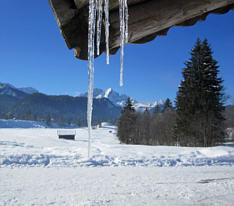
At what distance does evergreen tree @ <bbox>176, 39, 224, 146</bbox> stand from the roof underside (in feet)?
67.4

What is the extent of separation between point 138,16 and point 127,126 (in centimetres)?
3274

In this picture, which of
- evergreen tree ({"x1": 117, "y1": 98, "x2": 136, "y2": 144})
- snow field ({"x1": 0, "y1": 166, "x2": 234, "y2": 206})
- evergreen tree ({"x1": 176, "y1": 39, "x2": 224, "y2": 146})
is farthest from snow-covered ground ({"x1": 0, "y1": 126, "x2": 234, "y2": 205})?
evergreen tree ({"x1": 117, "y1": 98, "x2": 136, "y2": 144})

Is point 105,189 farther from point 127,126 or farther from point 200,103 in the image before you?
point 127,126

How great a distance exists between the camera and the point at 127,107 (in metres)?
34.5

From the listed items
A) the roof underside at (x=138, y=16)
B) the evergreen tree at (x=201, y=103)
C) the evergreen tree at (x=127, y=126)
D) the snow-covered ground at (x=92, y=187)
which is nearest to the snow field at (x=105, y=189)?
the snow-covered ground at (x=92, y=187)

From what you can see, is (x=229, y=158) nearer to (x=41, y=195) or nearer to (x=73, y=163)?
(x=73, y=163)

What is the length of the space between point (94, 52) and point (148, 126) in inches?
1415

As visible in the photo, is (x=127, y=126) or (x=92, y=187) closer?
(x=92, y=187)

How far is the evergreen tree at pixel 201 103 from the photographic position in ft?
65.1

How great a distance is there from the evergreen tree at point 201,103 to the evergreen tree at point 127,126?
12.8m

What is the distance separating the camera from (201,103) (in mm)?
20516

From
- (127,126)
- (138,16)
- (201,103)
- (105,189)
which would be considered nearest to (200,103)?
(201,103)

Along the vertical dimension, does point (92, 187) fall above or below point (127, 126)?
below

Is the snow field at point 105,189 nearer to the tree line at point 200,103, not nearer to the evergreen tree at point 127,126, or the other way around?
the tree line at point 200,103
